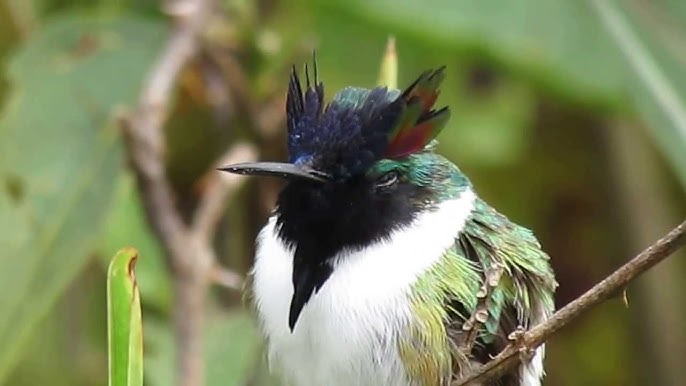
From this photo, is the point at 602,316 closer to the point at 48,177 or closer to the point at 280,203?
the point at 48,177

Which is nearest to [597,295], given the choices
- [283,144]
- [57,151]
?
[283,144]

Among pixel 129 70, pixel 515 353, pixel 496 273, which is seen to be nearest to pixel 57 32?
pixel 129 70

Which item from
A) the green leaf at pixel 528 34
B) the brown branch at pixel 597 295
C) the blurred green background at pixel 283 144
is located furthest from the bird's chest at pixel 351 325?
→ the green leaf at pixel 528 34

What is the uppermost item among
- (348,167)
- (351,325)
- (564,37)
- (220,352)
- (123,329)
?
(564,37)

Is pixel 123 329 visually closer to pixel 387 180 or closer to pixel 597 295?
pixel 597 295

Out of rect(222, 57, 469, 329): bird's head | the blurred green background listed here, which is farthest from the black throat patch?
the blurred green background
